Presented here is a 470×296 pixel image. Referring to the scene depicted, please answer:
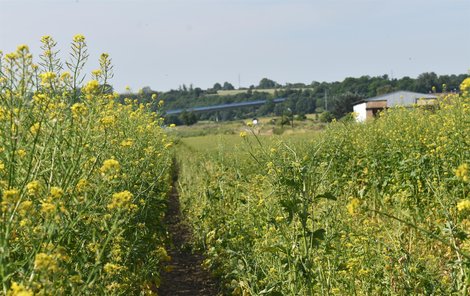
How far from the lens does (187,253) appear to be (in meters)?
8.12

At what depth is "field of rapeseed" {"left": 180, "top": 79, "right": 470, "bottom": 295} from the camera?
3.42 metres

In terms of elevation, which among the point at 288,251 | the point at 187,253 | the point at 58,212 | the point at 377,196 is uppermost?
the point at 58,212

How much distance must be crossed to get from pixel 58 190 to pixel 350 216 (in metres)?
3.12

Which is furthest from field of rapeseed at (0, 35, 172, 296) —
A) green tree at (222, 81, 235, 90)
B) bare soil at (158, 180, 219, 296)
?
green tree at (222, 81, 235, 90)

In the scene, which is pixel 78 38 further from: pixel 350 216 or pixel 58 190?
pixel 350 216

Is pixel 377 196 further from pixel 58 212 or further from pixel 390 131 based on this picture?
pixel 58 212

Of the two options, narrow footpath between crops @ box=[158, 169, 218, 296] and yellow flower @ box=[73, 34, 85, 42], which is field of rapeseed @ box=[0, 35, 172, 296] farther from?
narrow footpath between crops @ box=[158, 169, 218, 296]

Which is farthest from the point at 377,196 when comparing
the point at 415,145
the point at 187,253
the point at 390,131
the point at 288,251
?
the point at 288,251

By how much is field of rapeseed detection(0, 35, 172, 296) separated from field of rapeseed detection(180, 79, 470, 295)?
998mm

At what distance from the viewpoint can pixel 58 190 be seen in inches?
87.9

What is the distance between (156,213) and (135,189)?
47.3 inches

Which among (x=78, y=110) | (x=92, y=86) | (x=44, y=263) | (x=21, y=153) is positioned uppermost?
(x=92, y=86)

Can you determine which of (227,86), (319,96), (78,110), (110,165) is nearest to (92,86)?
(78,110)

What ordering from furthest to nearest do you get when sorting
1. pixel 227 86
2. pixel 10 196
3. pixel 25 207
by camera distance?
1. pixel 227 86
2. pixel 25 207
3. pixel 10 196
